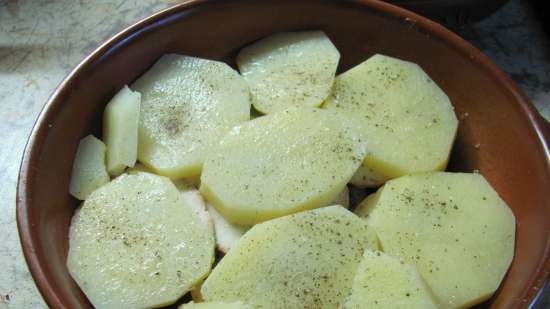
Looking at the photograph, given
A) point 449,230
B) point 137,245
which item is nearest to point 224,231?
point 137,245

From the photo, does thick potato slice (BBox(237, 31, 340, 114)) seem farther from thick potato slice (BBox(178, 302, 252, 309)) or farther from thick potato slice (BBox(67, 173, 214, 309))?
thick potato slice (BBox(178, 302, 252, 309))

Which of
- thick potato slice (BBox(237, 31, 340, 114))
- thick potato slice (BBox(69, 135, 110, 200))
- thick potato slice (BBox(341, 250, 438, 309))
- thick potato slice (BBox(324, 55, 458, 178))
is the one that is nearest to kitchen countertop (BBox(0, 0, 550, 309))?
thick potato slice (BBox(69, 135, 110, 200))

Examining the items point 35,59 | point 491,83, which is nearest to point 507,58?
point 491,83

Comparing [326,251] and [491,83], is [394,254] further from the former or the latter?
[491,83]

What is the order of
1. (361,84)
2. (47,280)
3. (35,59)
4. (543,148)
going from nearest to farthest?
1. (47,280)
2. (543,148)
3. (361,84)
4. (35,59)

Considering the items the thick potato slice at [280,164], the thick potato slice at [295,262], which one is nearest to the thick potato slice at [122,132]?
the thick potato slice at [280,164]
